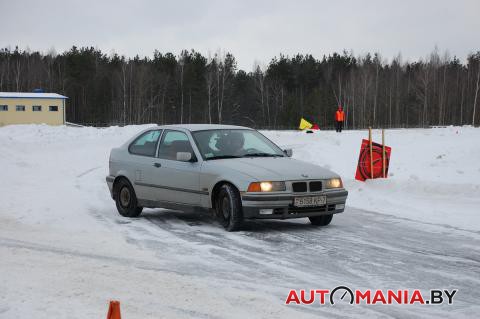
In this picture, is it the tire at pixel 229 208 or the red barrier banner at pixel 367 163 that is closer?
the tire at pixel 229 208

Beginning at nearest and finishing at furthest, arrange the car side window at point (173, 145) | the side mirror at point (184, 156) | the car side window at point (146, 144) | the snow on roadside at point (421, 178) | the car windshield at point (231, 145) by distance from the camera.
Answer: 1. the side mirror at point (184, 156)
2. the car windshield at point (231, 145)
3. the car side window at point (173, 145)
4. the car side window at point (146, 144)
5. the snow on roadside at point (421, 178)

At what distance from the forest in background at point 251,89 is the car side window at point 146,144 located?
Result: 70.9 m

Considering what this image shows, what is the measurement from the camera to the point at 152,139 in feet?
34.3

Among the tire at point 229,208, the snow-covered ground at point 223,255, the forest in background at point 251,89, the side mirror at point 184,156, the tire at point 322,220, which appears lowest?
the snow-covered ground at point 223,255

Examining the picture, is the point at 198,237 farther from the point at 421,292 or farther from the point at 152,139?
the point at 421,292

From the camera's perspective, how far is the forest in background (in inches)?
3317

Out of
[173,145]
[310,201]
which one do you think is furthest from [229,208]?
[173,145]

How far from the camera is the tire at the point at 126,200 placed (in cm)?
1039

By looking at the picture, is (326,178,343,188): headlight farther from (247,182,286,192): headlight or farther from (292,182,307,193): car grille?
(247,182,286,192): headlight

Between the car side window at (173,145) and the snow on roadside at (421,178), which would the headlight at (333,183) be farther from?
the car side window at (173,145)

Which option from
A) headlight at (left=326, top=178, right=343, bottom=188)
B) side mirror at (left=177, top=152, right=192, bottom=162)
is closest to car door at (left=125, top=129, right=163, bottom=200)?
side mirror at (left=177, top=152, right=192, bottom=162)

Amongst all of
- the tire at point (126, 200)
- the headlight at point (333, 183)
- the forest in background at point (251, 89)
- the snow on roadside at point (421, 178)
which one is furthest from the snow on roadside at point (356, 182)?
the forest in background at point (251, 89)

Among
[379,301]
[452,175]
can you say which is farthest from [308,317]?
[452,175]

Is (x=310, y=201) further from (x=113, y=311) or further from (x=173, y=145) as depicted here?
Result: (x=113, y=311)
